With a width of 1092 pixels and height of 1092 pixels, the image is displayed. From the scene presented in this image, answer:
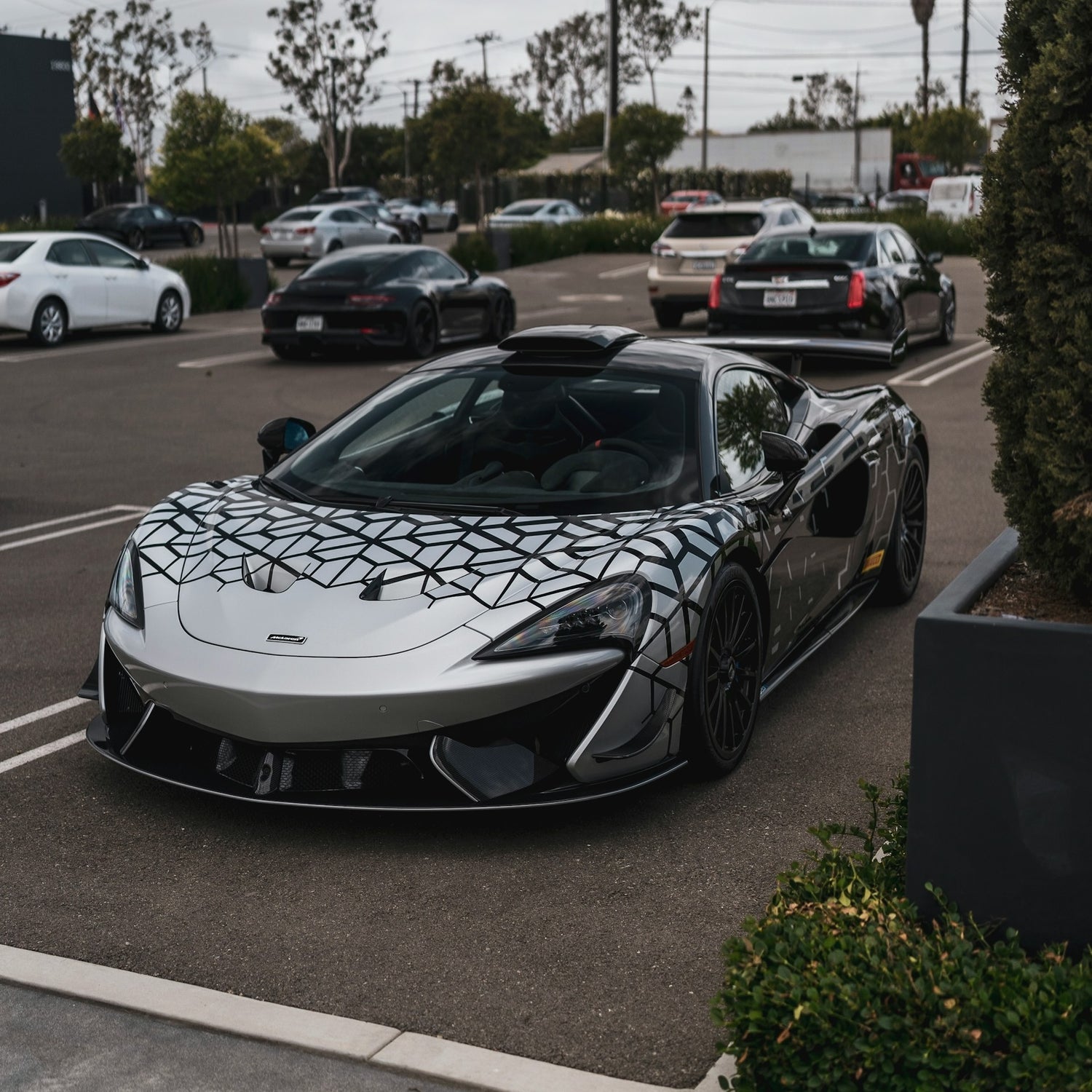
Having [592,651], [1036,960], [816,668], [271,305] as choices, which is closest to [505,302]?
[271,305]

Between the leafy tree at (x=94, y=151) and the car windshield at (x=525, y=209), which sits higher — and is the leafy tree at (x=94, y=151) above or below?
above

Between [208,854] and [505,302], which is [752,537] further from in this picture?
[505,302]

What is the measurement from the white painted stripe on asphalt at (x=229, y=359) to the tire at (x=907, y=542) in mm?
12717

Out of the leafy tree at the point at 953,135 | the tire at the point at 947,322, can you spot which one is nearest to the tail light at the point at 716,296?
the tire at the point at 947,322

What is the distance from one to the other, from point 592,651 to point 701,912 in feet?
2.62

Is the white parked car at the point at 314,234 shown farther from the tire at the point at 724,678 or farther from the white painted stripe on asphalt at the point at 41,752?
the tire at the point at 724,678

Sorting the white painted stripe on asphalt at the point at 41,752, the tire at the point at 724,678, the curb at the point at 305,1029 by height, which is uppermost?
the tire at the point at 724,678

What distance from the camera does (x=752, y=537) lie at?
5.38 m

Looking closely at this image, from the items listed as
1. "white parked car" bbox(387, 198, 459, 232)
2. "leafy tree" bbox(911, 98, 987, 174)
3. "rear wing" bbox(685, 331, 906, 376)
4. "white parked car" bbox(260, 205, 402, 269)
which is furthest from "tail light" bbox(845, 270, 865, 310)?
"leafy tree" bbox(911, 98, 987, 174)

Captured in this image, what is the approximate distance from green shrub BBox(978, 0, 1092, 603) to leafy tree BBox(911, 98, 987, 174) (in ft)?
213

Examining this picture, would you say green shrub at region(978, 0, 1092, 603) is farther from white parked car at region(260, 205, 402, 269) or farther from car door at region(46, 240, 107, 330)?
white parked car at region(260, 205, 402, 269)

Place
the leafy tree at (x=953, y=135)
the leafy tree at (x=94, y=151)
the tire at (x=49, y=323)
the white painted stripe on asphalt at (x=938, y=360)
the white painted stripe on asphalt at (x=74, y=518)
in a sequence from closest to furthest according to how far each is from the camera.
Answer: the white painted stripe on asphalt at (x=74, y=518), the white painted stripe on asphalt at (x=938, y=360), the tire at (x=49, y=323), the leafy tree at (x=94, y=151), the leafy tree at (x=953, y=135)

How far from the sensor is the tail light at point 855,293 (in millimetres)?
16781

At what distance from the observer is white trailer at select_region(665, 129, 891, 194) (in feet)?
224
